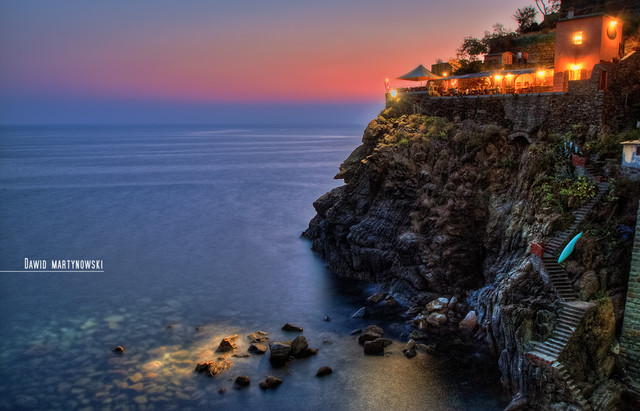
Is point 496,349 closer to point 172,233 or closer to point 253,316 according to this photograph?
point 253,316

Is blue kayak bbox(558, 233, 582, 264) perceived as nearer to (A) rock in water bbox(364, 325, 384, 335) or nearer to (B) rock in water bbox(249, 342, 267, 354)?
(A) rock in water bbox(364, 325, 384, 335)

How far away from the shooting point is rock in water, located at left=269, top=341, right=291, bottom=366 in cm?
2431

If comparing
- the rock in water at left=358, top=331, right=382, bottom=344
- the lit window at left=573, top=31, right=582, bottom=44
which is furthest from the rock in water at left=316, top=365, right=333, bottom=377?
the lit window at left=573, top=31, right=582, bottom=44

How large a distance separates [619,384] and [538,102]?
1746 centimetres

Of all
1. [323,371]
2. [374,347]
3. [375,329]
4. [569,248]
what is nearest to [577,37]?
[569,248]

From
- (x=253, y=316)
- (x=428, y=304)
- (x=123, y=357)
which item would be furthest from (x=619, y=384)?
(x=123, y=357)

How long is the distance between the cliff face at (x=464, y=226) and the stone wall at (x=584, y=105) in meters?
1.12

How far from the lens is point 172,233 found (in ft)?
167

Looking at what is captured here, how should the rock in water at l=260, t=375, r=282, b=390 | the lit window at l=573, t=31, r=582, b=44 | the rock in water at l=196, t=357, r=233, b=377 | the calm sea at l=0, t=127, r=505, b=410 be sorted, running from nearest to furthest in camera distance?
1. the calm sea at l=0, t=127, r=505, b=410
2. the rock in water at l=260, t=375, r=282, b=390
3. the rock in water at l=196, t=357, r=233, b=377
4. the lit window at l=573, t=31, r=582, b=44

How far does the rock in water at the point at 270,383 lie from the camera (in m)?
22.4

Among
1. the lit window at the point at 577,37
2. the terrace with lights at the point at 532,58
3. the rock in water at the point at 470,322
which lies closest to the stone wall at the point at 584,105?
the terrace with lights at the point at 532,58

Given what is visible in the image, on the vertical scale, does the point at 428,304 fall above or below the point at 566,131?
below

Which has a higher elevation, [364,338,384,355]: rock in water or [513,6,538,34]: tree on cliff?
[513,6,538,34]: tree on cliff

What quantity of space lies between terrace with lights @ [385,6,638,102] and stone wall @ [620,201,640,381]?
12262mm
